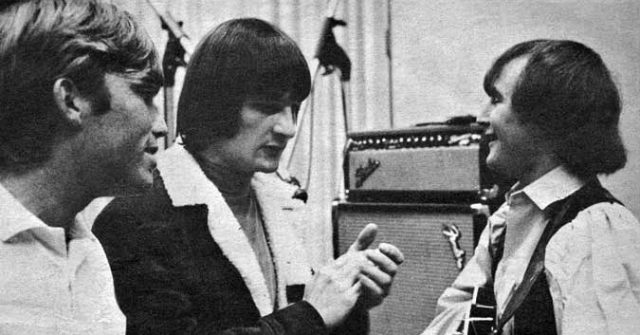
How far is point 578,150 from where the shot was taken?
0.91m

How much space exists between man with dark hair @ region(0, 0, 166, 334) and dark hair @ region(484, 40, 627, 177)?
528 mm

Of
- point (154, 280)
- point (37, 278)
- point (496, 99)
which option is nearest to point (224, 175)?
point (154, 280)

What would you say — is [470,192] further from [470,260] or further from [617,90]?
[617,90]

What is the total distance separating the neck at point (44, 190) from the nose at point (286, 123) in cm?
28

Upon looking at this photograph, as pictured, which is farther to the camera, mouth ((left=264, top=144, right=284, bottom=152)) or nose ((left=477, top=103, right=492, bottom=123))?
nose ((left=477, top=103, right=492, bottom=123))

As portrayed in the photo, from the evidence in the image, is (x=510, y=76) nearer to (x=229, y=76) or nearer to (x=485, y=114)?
(x=485, y=114)

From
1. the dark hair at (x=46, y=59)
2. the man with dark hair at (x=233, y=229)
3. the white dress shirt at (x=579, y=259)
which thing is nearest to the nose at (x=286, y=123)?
the man with dark hair at (x=233, y=229)

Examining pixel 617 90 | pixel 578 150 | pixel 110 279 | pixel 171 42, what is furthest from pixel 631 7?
pixel 110 279

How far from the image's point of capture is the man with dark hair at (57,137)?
26.7 inches

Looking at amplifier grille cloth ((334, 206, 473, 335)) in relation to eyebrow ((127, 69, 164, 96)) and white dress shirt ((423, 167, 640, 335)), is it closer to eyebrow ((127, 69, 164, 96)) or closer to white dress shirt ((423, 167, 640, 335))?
white dress shirt ((423, 167, 640, 335))

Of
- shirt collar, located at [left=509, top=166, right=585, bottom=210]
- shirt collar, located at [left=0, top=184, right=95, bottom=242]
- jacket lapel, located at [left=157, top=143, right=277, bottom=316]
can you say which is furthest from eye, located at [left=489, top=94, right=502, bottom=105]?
shirt collar, located at [left=0, top=184, right=95, bottom=242]

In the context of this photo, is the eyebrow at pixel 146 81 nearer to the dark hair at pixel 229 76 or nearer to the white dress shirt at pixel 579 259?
the dark hair at pixel 229 76

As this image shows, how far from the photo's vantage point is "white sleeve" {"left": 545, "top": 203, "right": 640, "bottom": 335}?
2.63 feet

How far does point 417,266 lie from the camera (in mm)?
1049
